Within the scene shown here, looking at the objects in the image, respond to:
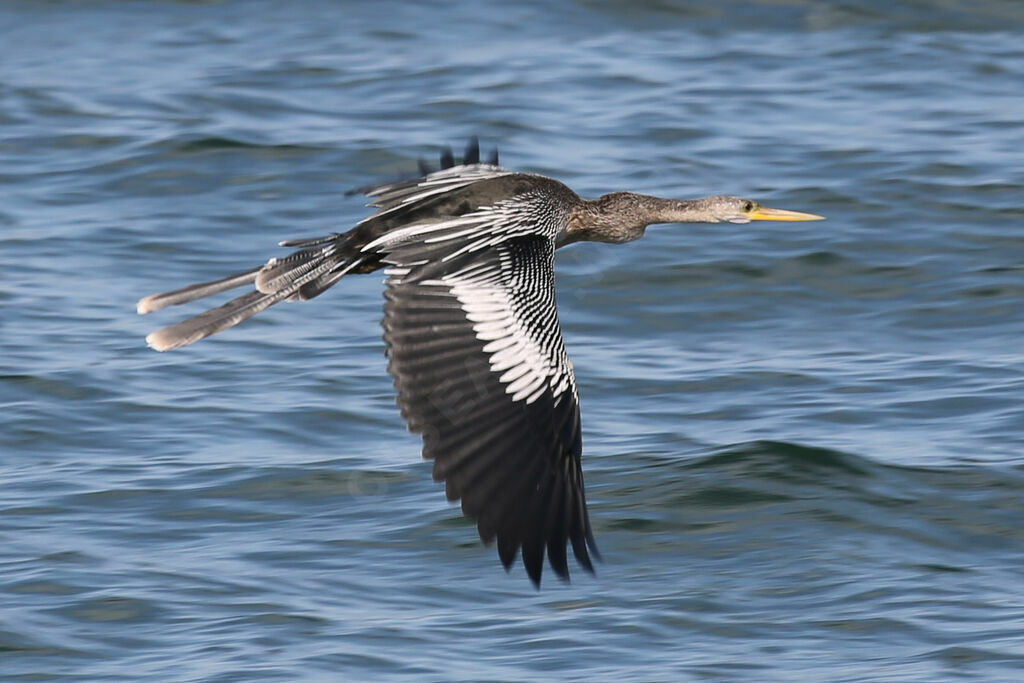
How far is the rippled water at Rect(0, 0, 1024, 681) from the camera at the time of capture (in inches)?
267

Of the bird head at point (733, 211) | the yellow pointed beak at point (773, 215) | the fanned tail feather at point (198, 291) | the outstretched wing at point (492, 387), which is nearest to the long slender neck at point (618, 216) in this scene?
the bird head at point (733, 211)

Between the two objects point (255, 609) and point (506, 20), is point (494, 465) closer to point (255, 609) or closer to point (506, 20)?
point (255, 609)

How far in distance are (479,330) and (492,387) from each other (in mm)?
220

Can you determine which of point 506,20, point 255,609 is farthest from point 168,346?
point 506,20

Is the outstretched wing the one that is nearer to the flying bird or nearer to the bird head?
the flying bird

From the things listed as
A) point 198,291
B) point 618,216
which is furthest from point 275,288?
point 618,216

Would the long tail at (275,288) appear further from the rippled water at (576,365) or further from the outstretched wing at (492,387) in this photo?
the rippled water at (576,365)

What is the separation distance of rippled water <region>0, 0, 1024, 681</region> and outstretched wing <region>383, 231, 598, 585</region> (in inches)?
36.0

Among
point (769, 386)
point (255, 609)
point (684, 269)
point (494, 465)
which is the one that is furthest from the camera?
point (684, 269)

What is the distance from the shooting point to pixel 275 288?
6.54m

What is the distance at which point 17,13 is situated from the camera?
1589cm

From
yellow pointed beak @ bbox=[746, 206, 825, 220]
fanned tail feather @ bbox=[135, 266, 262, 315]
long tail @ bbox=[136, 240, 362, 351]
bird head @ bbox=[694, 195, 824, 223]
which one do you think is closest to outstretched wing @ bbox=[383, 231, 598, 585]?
long tail @ bbox=[136, 240, 362, 351]

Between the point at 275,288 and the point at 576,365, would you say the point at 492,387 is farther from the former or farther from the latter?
the point at 576,365

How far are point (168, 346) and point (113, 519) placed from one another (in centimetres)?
134
